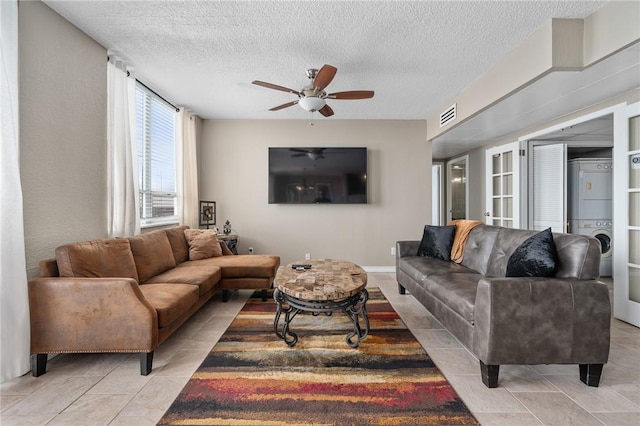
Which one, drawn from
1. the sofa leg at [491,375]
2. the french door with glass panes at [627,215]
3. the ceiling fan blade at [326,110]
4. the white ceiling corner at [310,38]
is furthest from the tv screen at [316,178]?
the sofa leg at [491,375]

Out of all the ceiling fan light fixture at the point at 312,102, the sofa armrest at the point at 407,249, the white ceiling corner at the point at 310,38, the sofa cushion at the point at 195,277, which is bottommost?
the sofa cushion at the point at 195,277

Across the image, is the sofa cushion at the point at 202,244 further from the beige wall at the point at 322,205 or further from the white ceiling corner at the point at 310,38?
the white ceiling corner at the point at 310,38

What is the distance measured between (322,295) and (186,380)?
1034mm

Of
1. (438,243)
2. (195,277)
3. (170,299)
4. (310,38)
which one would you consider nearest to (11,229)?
(170,299)

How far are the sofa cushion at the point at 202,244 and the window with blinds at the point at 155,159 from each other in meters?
0.48

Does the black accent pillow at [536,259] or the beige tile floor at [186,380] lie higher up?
the black accent pillow at [536,259]

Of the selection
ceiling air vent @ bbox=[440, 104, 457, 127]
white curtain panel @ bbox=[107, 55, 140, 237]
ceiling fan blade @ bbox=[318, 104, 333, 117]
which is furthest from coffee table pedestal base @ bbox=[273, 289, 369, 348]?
ceiling air vent @ bbox=[440, 104, 457, 127]

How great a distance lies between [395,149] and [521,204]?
82.8 inches

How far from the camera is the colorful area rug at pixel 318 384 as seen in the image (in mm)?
1505

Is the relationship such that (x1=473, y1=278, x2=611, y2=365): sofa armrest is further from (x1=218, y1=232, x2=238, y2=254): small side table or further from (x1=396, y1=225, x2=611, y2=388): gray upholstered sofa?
(x1=218, y1=232, x2=238, y2=254): small side table

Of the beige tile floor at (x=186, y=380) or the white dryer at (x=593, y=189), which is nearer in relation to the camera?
the beige tile floor at (x=186, y=380)

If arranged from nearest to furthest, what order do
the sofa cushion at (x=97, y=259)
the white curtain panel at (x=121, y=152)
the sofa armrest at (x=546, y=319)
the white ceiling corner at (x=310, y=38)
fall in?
1. the sofa armrest at (x=546, y=319)
2. the sofa cushion at (x=97, y=259)
3. the white ceiling corner at (x=310, y=38)
4. the white curtain panel at (x=121, y=152)

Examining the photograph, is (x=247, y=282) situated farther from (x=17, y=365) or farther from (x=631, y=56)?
(x=631, y=56)

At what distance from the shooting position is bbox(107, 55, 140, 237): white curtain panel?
2803mm
